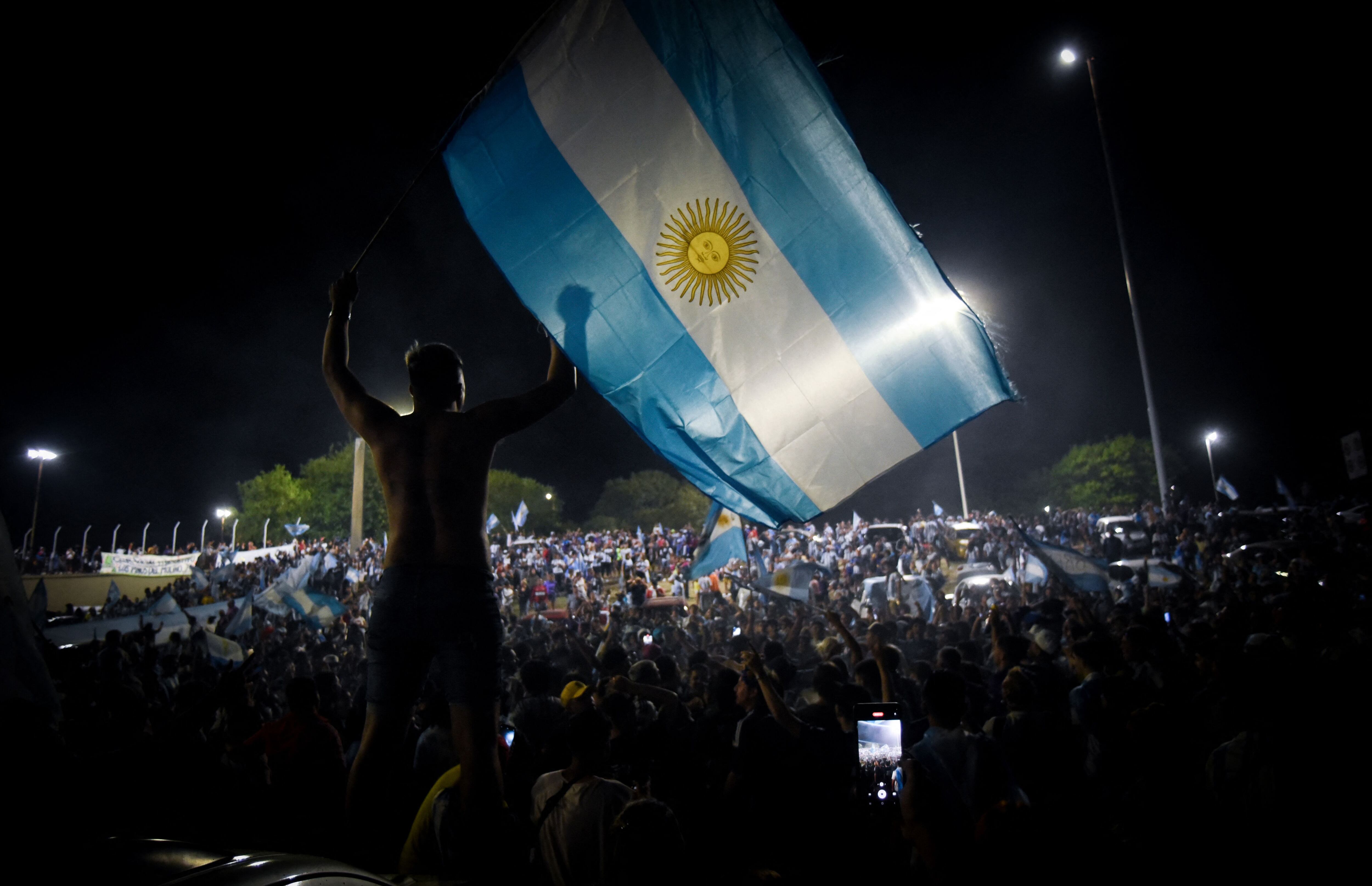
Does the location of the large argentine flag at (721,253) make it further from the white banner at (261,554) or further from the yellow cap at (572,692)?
the white banner at (261,554)

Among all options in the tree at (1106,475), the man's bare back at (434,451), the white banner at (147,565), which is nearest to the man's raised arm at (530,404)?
the man's bare back at (434,451)

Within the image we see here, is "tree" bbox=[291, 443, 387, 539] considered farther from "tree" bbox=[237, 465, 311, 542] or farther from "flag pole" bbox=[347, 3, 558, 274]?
"flag pole" bbox=[347, 3, 558, 274]

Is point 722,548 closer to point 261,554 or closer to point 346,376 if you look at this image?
point 346,376

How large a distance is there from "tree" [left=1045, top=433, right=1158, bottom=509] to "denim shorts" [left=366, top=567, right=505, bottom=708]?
6621cm

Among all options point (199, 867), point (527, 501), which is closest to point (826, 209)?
point (199, 867)

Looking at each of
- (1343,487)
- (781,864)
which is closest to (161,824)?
(781,864)

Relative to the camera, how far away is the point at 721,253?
453 centimetres

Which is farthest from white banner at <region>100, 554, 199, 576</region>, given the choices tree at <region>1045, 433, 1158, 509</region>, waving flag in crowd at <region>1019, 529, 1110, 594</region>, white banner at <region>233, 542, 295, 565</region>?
tree at <region>1045, 433, 1158, 509</region>

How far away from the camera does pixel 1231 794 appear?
10.1 feet

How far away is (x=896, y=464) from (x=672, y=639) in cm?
840

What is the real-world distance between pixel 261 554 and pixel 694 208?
35854mm

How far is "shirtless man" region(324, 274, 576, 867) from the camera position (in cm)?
269

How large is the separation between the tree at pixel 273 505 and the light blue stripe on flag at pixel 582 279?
220 feet

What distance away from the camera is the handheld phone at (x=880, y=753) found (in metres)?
3.47
